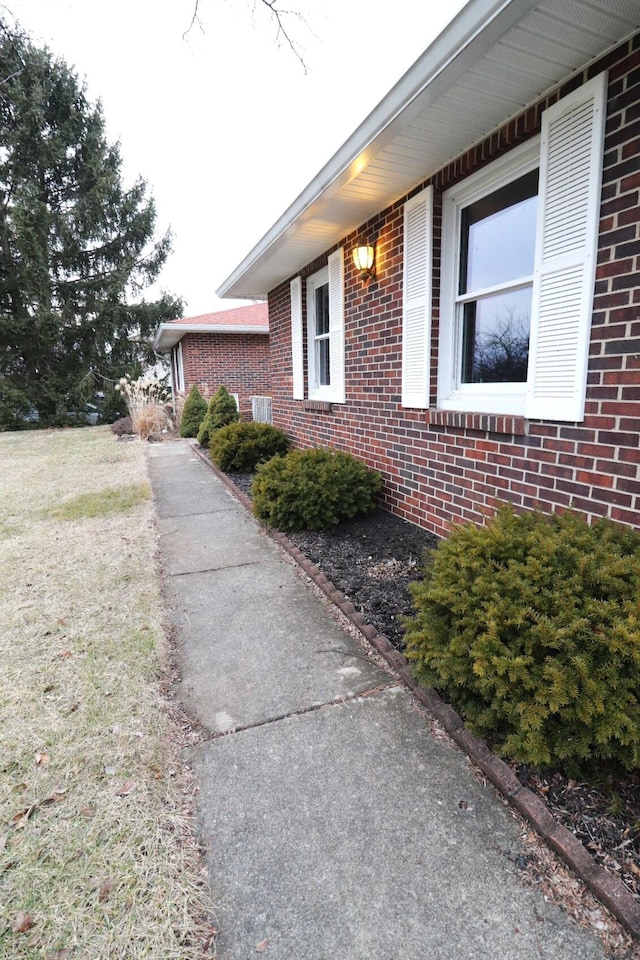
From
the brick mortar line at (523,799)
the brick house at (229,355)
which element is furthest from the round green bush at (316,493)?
the brick house at (229,355)

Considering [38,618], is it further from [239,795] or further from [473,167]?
[473,167]

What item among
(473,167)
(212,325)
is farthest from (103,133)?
(473,167)

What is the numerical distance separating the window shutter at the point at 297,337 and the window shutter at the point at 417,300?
2.68 metres

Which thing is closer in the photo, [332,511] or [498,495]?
[498,495]

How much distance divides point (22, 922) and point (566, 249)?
11.1ft

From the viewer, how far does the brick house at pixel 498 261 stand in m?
2.24

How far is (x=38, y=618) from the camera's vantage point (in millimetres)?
2943

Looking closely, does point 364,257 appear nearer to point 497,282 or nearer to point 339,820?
point 497,282

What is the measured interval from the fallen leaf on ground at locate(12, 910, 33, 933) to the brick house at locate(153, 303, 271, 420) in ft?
41.2

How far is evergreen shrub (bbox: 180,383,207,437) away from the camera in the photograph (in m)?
12.4

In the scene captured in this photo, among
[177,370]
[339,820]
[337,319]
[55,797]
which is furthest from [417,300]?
[177,370]

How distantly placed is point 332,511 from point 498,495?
1521mm

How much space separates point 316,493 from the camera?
418 cm

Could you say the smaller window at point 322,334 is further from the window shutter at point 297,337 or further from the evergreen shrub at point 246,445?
the evergreen shrub at point 246,445
